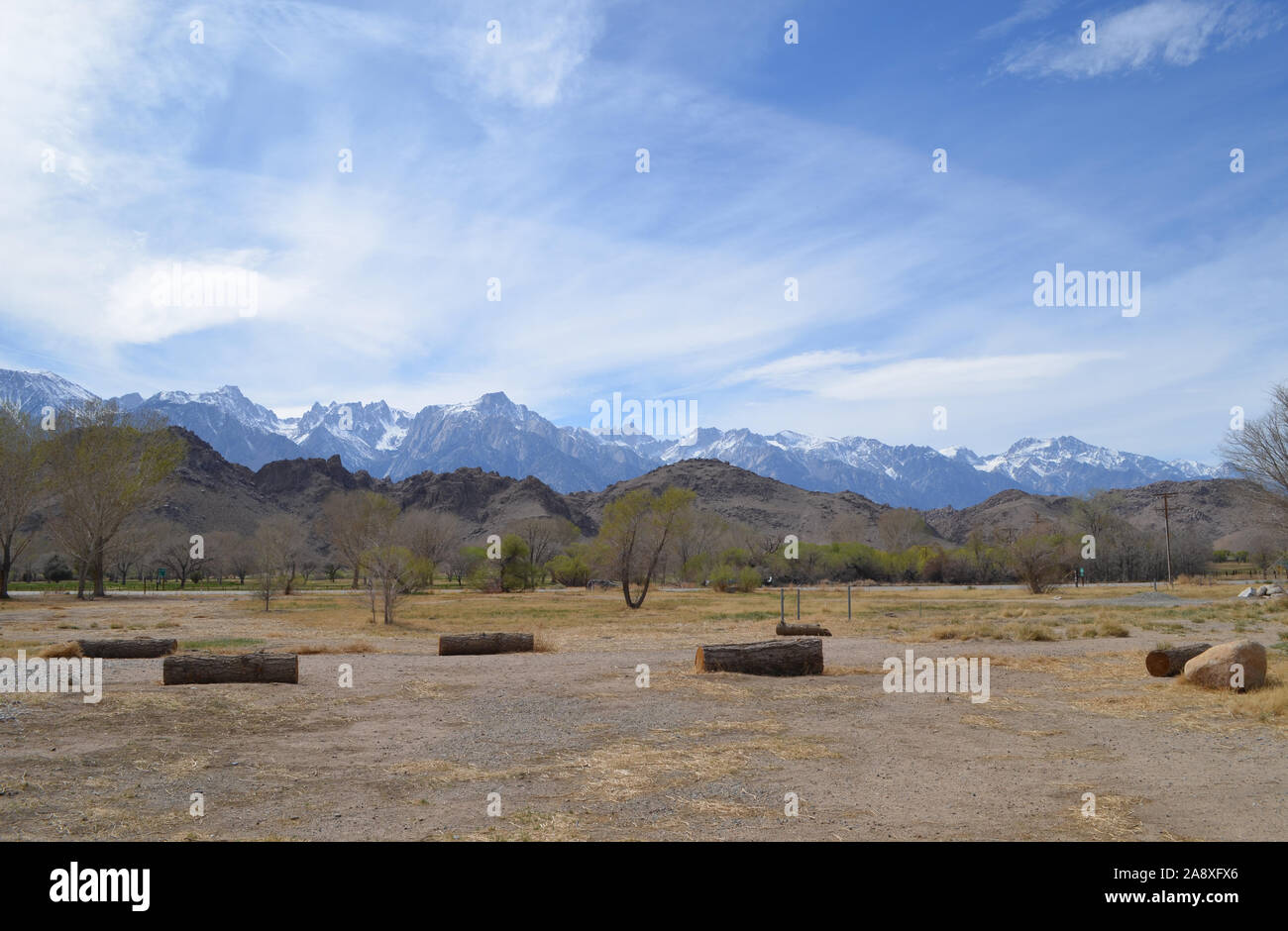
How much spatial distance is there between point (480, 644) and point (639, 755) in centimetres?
1266

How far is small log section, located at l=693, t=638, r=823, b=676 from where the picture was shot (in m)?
17.1

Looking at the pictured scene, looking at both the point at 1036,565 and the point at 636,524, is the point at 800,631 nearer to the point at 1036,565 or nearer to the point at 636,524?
the point at 636,524

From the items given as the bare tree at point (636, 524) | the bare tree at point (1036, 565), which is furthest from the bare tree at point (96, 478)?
the bare tree at point (1036, 565)

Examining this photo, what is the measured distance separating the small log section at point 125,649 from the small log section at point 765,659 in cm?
1276

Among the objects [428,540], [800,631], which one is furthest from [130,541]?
[800,631]

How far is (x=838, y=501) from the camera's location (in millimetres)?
173750

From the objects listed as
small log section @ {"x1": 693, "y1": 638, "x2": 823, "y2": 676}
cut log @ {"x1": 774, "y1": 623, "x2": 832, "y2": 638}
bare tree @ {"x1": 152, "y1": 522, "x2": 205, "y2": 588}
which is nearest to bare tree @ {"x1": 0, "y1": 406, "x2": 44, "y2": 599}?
bare tree @ {"x1": 152, "y1": 522, "x2": 205, "y2": 588}

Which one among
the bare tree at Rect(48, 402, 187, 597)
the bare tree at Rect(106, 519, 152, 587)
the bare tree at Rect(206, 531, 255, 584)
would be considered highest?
the bare tree at Rect(48, 402, 187, 597)

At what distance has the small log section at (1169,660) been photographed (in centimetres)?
1636

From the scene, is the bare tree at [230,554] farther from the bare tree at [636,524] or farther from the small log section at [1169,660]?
the small log section at [1169,660]

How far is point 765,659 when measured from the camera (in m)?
17.2

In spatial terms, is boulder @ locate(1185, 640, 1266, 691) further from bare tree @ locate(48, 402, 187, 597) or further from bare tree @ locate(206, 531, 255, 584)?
bare tree @ locate(206, 531, 255, 584)

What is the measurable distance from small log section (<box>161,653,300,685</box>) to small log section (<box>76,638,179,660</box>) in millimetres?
4134
